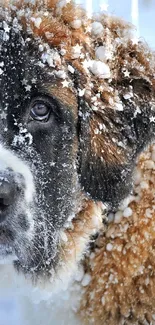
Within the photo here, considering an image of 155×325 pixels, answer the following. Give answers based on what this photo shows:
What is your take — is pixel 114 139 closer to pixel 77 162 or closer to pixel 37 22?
pixel 77 162

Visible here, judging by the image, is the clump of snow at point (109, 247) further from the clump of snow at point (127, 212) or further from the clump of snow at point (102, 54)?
the clump of snow at point (102, 54)

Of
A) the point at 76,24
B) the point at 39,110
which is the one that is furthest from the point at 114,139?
the point at 76,24

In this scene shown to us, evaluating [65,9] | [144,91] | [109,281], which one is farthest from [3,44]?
[109,281]

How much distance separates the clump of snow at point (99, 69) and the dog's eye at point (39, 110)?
0.88 ft

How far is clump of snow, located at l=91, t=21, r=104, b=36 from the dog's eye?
1.42 ft

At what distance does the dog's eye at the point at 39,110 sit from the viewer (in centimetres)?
257

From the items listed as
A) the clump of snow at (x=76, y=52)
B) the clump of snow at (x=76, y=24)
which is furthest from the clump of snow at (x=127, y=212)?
the clump of snow at (x=76, y=24)

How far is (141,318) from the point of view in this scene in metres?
3.00

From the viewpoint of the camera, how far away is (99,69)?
8.91 ft

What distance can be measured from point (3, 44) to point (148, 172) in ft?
2.69

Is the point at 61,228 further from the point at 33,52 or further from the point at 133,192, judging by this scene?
the point at 33,52

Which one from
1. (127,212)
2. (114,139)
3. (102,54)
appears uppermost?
(102,54)

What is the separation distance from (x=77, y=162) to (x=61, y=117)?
0.82 ft

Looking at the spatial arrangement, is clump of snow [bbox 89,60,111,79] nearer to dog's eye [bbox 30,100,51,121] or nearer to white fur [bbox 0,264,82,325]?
dog's eye [bbox 30,100,51,121]
